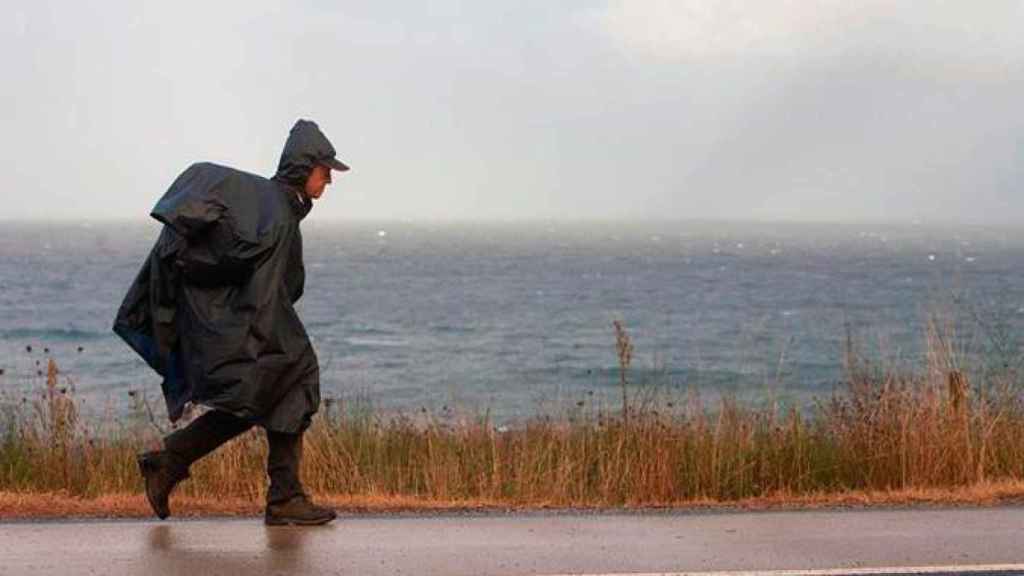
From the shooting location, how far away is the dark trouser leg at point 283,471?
6.65 metres

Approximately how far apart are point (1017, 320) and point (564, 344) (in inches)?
596

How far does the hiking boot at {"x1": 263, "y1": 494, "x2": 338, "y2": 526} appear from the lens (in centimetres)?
664

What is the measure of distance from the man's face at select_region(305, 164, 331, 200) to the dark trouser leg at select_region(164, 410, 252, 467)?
1126 mm

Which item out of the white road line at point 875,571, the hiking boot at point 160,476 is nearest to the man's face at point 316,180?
the hiking boot at point 160,476

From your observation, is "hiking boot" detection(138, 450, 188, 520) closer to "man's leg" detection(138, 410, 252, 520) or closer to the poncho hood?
"man's leg" detection(138, 410, 252, 520)

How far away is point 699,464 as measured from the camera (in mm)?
8930

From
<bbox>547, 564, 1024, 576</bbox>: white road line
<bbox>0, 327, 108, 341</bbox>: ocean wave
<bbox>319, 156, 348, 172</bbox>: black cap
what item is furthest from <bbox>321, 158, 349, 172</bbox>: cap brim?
<bbox>0, 327, 108, 341</bbox>: ocean wave

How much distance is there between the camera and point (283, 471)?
21.8 feet

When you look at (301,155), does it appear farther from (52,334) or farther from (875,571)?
(52,334)

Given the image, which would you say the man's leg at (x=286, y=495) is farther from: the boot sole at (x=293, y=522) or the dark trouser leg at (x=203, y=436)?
the dark trouser leg at (x=203, y=436)

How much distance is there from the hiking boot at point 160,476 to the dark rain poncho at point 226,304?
295 mm

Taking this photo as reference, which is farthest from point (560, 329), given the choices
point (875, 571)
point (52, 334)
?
point (875, 571)

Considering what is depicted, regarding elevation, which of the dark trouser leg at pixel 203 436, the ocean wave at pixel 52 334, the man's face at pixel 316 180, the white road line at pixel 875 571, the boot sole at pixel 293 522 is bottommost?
the white road line at pixel 875 571

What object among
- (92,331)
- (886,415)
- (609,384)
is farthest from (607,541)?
(92,331)
